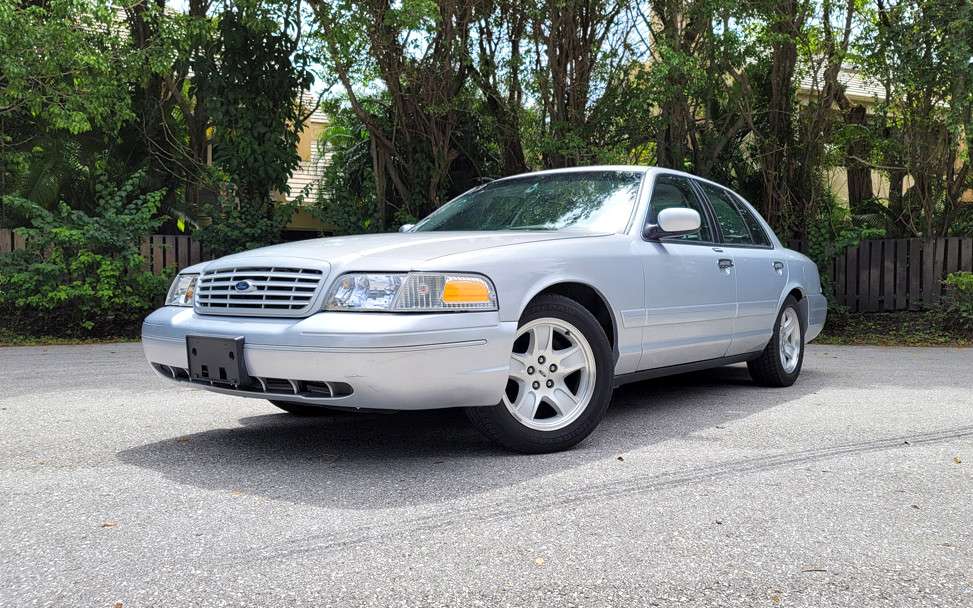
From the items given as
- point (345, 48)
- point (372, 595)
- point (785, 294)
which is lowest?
point (372, 595)

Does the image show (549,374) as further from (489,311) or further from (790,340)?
(790,340)

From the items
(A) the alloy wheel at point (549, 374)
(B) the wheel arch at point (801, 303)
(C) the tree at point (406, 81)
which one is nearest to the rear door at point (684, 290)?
(A) the alloy wheel at point (549, 374)

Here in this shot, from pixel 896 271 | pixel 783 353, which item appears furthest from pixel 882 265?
pixel 783 353

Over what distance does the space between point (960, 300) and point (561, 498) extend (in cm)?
1000

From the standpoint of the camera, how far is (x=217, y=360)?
160 inches

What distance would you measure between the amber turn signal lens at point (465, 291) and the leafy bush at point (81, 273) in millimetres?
8192

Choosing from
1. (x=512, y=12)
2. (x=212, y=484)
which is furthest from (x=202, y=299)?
(x=512, y=12)

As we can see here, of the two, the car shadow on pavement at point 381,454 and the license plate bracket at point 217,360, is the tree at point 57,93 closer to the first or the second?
the car shadow on pavement at point 381,454

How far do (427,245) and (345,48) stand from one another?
8.57m

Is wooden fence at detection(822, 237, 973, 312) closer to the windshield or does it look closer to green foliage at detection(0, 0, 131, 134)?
the windshield

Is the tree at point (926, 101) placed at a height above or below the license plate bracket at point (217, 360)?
above

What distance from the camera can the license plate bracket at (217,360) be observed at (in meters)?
3.96

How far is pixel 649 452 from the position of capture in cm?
442

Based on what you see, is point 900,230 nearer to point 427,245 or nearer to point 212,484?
point 427,245
